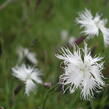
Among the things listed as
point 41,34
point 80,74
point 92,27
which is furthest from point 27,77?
point 41,34

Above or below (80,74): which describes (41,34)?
above

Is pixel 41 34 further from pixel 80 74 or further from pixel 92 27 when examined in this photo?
pixel 80 74

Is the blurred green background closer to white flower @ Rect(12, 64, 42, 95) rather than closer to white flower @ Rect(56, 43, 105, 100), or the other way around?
white flower @ Rect(12, 64, 42, 95)

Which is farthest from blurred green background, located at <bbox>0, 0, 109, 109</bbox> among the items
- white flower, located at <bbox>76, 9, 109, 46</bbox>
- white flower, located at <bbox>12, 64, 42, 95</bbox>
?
white flower, located at <bbox>76, 9, 109, 46</bbox>

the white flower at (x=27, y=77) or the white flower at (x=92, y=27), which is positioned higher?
the white flower at (x=92, y=27)

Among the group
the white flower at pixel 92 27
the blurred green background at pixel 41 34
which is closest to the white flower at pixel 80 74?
the white flower at pixel 92 27

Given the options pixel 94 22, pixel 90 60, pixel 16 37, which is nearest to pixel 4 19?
pixel 16 37

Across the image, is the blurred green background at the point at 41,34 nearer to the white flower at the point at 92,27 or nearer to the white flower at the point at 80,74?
the white flower at the point at 92,27

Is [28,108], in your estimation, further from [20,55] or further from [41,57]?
[41,57]

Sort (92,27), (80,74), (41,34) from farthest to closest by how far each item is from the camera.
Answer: (41,34) < (92,27) < (80,74)
